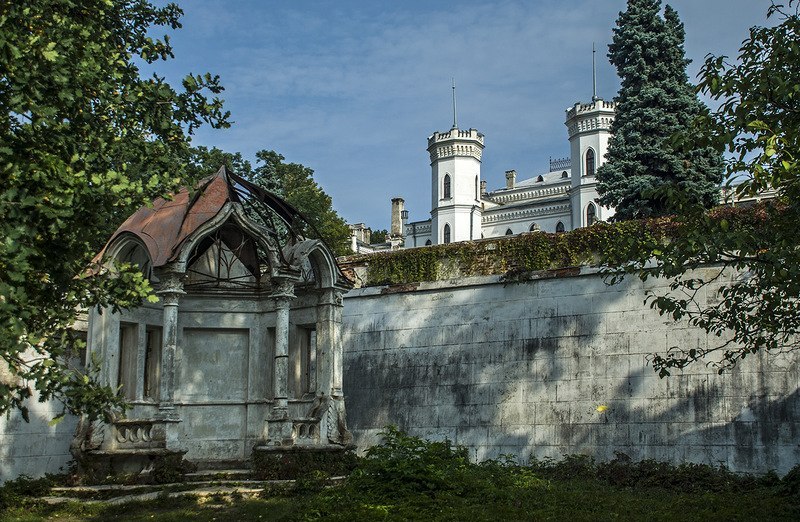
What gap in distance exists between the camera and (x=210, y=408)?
19.4m

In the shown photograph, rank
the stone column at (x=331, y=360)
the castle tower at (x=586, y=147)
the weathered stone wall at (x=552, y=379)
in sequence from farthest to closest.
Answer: the castle tower at (x=586, y=147) < the stone column at (x=331, y=360) < the weathered stone wall at (x=552, y=379)

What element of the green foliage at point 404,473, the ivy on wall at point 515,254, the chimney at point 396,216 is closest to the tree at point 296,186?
the ivy on wall at point 515,254

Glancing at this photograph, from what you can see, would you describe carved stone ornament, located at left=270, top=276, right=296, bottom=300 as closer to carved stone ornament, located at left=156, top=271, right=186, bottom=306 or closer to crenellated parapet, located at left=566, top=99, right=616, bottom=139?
carved stone ornament, located at left=156, top=271, right=186, bottom=306

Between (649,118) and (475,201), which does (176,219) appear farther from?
(475,201)

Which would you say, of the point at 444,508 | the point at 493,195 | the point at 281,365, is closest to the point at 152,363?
the point at 281,365

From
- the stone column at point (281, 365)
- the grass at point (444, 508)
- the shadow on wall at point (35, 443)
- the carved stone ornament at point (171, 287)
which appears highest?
the carved stone ornament at point (171, 287)

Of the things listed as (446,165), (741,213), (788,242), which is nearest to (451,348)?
(741,213)

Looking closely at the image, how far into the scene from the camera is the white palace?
254 ft

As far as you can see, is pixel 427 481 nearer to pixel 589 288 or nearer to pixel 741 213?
pixel 589 288

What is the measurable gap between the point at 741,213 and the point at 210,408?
478 inches

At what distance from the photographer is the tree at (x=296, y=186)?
37812 millimetres

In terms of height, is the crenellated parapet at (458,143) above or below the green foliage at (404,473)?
above

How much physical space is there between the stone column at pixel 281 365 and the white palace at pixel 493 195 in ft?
202

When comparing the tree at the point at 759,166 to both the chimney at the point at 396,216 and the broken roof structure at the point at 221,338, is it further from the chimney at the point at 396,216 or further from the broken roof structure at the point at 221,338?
the chimney at the point at 396,216
